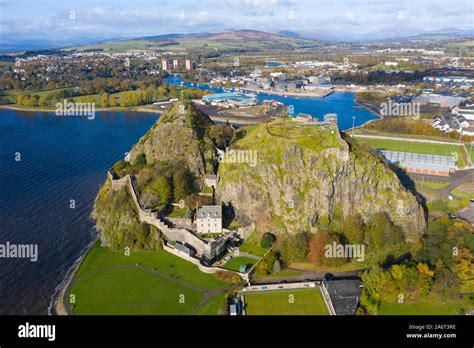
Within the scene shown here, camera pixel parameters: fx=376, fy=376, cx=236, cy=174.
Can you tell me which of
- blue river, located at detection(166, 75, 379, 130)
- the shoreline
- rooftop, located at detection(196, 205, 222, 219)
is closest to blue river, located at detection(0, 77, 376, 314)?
the shoreline

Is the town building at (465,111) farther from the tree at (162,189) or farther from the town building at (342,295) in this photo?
the tree at (162,189)

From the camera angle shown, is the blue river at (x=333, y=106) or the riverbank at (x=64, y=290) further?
the blue river at (x=333, y=106)

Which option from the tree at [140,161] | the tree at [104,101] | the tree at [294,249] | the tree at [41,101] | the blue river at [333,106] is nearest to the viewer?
the tree at [294,249]

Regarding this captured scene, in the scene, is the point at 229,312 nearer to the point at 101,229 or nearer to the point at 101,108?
the point at 101,229

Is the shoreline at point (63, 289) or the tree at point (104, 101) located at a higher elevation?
the tree at point (104, 101)

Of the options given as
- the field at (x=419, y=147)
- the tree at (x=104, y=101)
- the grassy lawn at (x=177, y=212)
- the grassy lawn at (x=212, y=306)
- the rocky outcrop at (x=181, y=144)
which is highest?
the tree at (x=104, y=101)

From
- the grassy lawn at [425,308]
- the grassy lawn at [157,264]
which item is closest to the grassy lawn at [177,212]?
the grassy lawn at [157,264]

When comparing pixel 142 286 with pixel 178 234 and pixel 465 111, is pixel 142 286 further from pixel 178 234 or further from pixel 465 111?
pixel 465 111

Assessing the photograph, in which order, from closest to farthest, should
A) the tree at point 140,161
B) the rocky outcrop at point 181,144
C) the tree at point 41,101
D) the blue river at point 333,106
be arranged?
the rocky outcrop at point 181,144
the tree at point 140,161
the blue river at point 333,106
the tree at point 41,101

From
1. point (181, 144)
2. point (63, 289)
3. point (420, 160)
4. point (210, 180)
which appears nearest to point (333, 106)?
point (420, 160)
